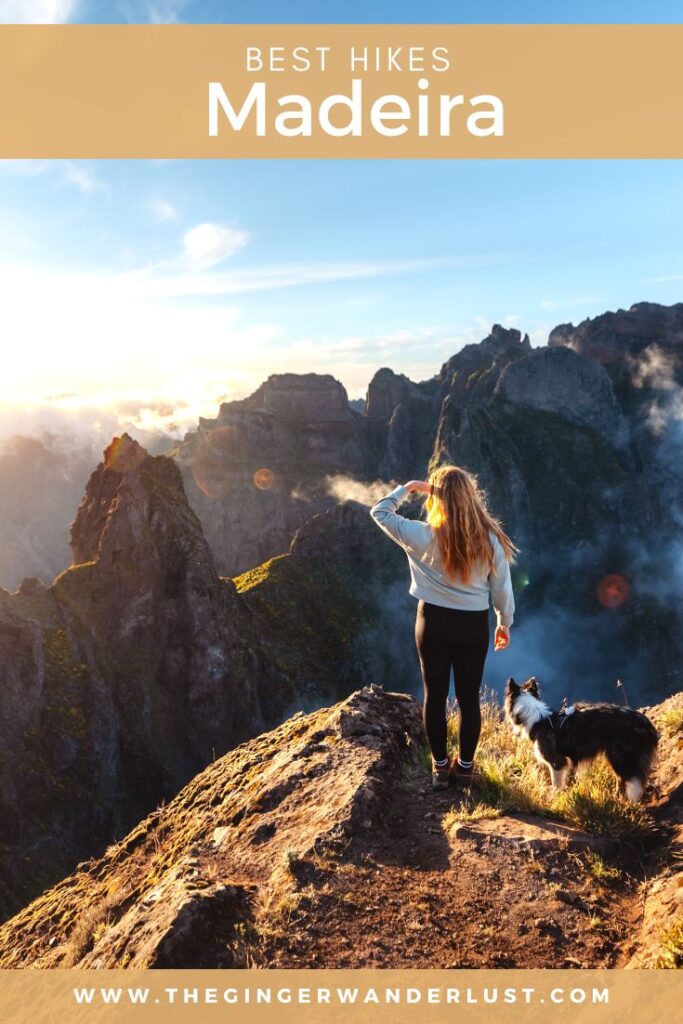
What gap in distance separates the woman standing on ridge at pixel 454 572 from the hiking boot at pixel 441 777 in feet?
2.97

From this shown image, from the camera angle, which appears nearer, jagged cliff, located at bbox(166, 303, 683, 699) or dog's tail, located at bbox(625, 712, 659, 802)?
dog's tail, located at bbox(625, 712, 659, 802)

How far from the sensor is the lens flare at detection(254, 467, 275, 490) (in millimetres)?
150000

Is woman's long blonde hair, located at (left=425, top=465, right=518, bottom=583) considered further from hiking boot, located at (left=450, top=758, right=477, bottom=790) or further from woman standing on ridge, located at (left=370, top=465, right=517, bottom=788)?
hiking boot, located at (left=450, top=758, right=477, bottom=790)

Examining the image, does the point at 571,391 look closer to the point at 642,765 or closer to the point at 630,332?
the point at 630,332

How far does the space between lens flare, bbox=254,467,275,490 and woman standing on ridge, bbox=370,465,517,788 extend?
14457cm

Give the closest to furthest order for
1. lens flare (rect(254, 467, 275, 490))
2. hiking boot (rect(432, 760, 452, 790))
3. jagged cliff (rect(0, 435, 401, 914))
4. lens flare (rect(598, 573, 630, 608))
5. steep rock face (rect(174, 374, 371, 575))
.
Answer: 1. hiking boot (rect(432, 760, 452, 790))
2. jagged cliff (rect(0, 435, 401, 914))
3. lens flare (rect(598, 573, 630, 608))
4. steep rock face (rect(174, 374, 371, 575))
5. lens flare (rect(254, 467, 275, 490))

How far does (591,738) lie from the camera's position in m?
6.42

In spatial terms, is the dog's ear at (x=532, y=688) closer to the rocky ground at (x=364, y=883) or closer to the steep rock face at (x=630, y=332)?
the rocky ground at (x=364, y=883)

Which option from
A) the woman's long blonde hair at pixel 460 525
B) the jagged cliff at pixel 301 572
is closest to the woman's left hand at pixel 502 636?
the woman's long blonde hair at pixel 460 525

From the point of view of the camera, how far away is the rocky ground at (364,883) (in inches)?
180

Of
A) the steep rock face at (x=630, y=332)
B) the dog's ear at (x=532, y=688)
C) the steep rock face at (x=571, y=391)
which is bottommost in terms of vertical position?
the dog's ear at (x=532, y=688)
